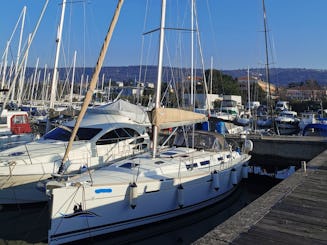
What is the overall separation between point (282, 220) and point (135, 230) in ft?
13.7

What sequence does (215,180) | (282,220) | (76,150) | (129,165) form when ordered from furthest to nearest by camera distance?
(76,150), (215,180), (129,165), (282,220)

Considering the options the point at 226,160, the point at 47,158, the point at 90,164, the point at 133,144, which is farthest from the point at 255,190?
the point at 47,158

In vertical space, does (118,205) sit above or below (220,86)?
below

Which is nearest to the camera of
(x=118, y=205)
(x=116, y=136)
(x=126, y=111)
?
(x=118, y=205)

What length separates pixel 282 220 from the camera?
19.3ft

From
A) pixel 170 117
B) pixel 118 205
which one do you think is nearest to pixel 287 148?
pixel 170 117

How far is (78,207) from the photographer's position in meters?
7.68

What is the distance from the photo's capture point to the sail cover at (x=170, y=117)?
988cm

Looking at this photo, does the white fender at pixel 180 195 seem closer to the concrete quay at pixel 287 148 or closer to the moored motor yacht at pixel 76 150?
the moored motor yacht at pixel 76 150

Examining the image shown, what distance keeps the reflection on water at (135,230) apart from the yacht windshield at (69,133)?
2660mm

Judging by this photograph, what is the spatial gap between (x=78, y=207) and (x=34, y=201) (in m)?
3.65

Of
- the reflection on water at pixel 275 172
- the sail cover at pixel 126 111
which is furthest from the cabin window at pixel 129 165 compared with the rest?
the reflection on water at pixel 275 172

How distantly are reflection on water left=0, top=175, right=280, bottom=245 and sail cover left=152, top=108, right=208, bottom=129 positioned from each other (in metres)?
2.79

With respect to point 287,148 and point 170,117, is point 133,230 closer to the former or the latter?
point 170,117
